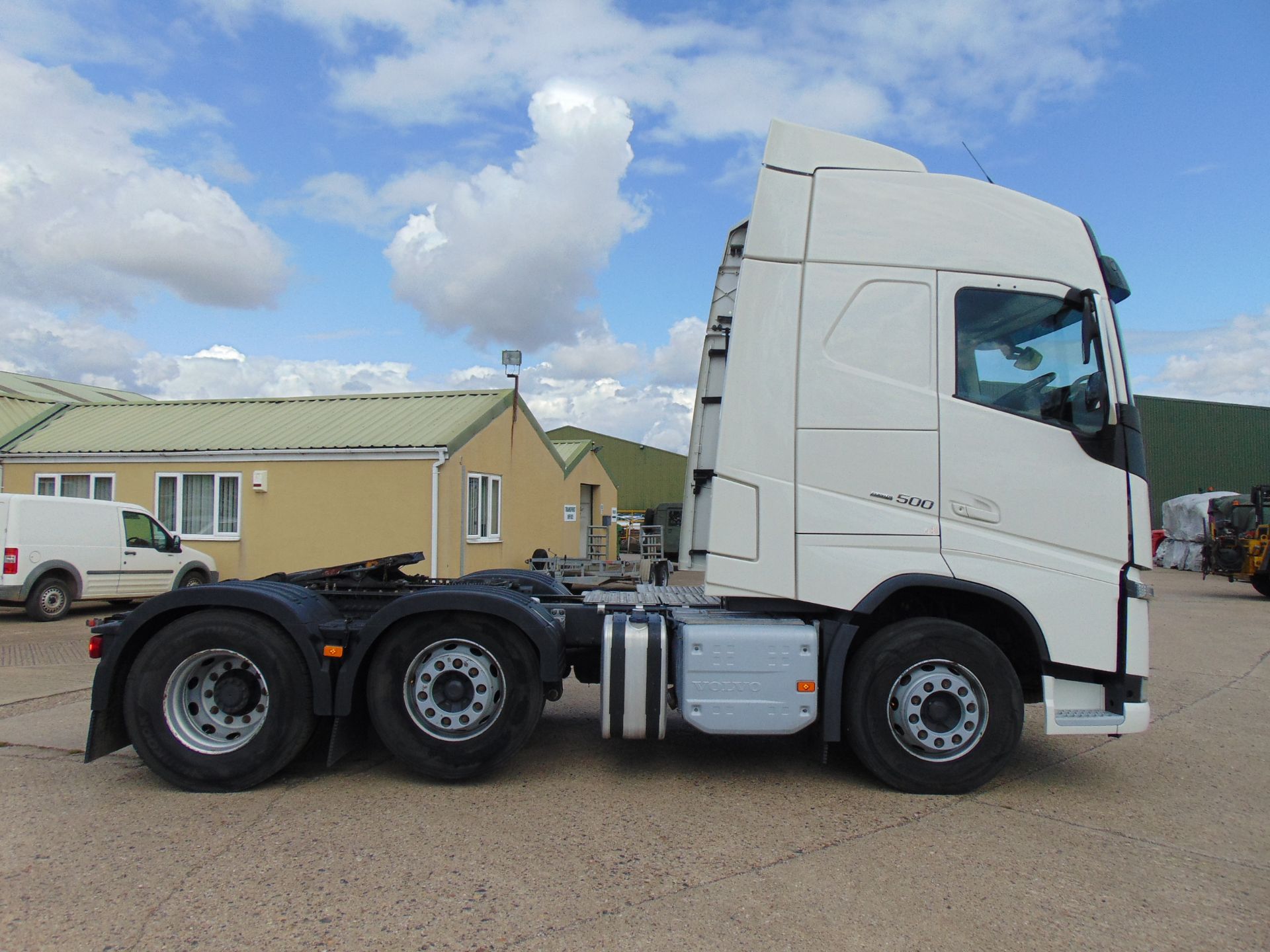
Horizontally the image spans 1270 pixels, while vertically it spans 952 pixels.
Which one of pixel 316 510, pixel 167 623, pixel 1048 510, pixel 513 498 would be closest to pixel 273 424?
pixel 316 510

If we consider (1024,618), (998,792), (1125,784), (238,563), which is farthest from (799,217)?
(238,563)

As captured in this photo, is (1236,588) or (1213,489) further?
(1213,489)

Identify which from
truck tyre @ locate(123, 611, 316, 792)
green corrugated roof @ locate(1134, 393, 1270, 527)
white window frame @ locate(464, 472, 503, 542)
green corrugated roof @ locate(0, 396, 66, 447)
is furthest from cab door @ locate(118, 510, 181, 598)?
green corrugated roof @ locate(1134, 393, 1270, 527)

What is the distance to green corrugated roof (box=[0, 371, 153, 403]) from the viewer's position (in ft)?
84.9

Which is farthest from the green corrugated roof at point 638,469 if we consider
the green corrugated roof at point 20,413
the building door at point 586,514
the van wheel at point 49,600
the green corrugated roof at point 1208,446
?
the van wheel at point 49,600

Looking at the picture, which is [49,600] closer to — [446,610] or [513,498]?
[513,498]

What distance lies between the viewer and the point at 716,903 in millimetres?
3609

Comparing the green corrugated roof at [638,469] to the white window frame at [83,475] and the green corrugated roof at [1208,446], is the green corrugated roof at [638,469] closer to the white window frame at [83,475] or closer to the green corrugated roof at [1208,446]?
the green corrugated roof at [1208,446]

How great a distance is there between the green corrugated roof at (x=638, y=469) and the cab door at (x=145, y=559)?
98.3 ft

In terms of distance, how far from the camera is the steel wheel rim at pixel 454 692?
5.07 m

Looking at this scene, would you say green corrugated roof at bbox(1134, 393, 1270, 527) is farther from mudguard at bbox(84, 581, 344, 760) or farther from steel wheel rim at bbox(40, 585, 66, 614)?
mudguard at bbox(84, 581, 344, 760)

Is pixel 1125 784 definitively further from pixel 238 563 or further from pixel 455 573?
pixel 238 563

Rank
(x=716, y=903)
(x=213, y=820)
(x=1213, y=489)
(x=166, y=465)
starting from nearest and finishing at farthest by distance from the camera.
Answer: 1. (x=716, y=903)
2. (x=213, y=820)
3. (x=166, y=465)
4. (x=1213, y=489)

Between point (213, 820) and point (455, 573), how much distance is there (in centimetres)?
1138
